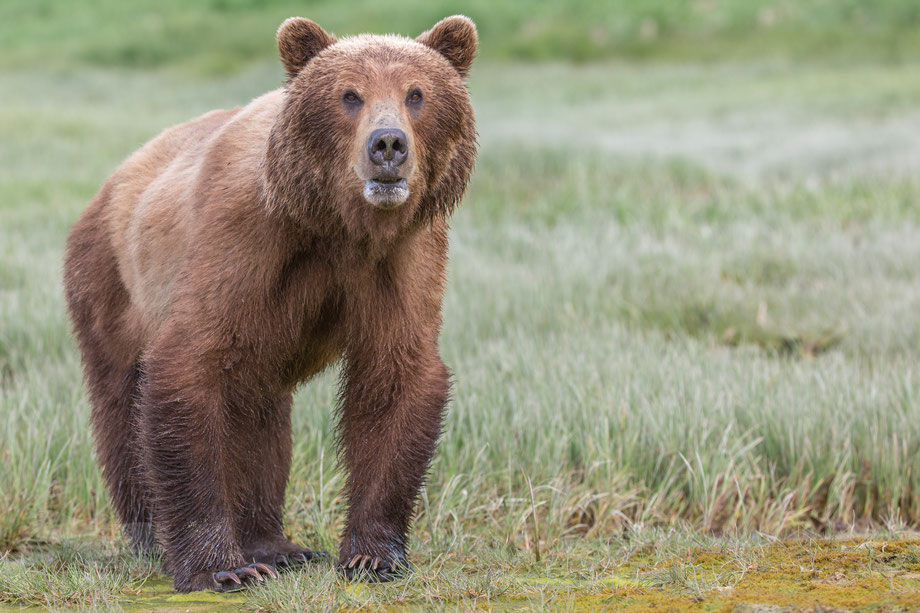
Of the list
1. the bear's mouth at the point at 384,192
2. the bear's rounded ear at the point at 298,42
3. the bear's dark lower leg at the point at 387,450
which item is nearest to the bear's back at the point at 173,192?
the bear's rounded ear at the point at 298,42

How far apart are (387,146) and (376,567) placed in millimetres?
1294

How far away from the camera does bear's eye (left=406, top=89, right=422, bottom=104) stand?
3.29m

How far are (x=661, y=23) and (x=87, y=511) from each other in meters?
26.9

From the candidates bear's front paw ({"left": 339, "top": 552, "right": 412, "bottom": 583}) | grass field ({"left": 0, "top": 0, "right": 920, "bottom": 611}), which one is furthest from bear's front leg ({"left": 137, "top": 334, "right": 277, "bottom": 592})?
bear's front paw ({"left": 339, "top": 552, "right": 412, "bottom": 583})

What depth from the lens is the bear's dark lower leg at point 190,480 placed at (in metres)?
3.38

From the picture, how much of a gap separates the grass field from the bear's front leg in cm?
14

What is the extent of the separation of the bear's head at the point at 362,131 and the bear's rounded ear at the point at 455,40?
0.30 ft

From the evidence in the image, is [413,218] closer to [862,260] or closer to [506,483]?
[506,483]

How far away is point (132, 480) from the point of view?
4043 millimetres

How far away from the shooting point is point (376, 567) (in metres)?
3.47

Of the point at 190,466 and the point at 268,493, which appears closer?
the point at 190,466

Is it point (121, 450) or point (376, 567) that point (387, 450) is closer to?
point (376, 567)

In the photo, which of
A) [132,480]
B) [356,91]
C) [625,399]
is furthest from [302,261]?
[625,399]

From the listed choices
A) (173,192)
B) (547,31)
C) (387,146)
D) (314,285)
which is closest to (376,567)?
(314,285)
